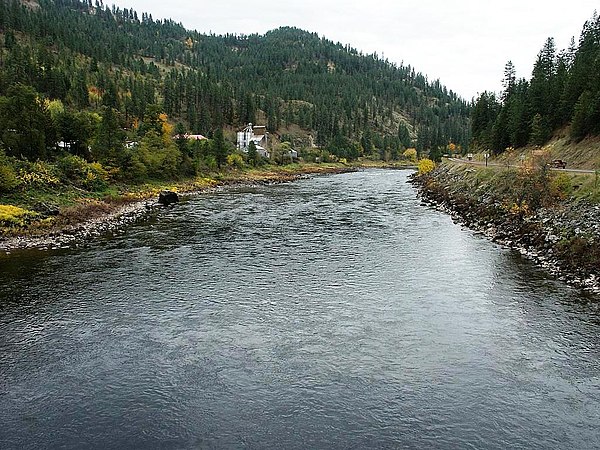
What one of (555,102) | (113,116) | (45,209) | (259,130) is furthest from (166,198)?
(259,130)

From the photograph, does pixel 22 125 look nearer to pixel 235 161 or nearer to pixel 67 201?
pixel 67 201

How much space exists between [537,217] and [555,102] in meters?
39.7

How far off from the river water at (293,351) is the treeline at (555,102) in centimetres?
3370

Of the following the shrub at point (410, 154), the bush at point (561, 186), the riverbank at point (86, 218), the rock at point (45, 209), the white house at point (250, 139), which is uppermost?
the white house at point (250, 139)

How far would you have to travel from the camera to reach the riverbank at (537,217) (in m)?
28.9

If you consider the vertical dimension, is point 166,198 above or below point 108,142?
below

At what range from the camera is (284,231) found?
44.3 meters

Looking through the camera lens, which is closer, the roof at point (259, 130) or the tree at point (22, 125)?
the tree at point (22, 125)

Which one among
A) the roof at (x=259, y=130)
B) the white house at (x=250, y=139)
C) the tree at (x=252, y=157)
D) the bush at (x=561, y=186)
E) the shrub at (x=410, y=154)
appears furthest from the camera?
the shrub at (x=410, y=154)

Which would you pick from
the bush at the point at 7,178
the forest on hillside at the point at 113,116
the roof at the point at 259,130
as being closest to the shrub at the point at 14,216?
the bush at the point at 7,178

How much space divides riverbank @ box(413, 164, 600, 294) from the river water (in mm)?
1873

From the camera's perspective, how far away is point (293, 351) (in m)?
18.9

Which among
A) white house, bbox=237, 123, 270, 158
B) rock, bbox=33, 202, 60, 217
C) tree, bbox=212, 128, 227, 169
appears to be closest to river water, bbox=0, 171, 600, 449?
rock, bbox=33, 202, 60, 217

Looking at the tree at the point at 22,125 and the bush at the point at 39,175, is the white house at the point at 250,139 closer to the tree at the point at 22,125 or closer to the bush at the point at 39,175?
the tree at the point at 22,125
